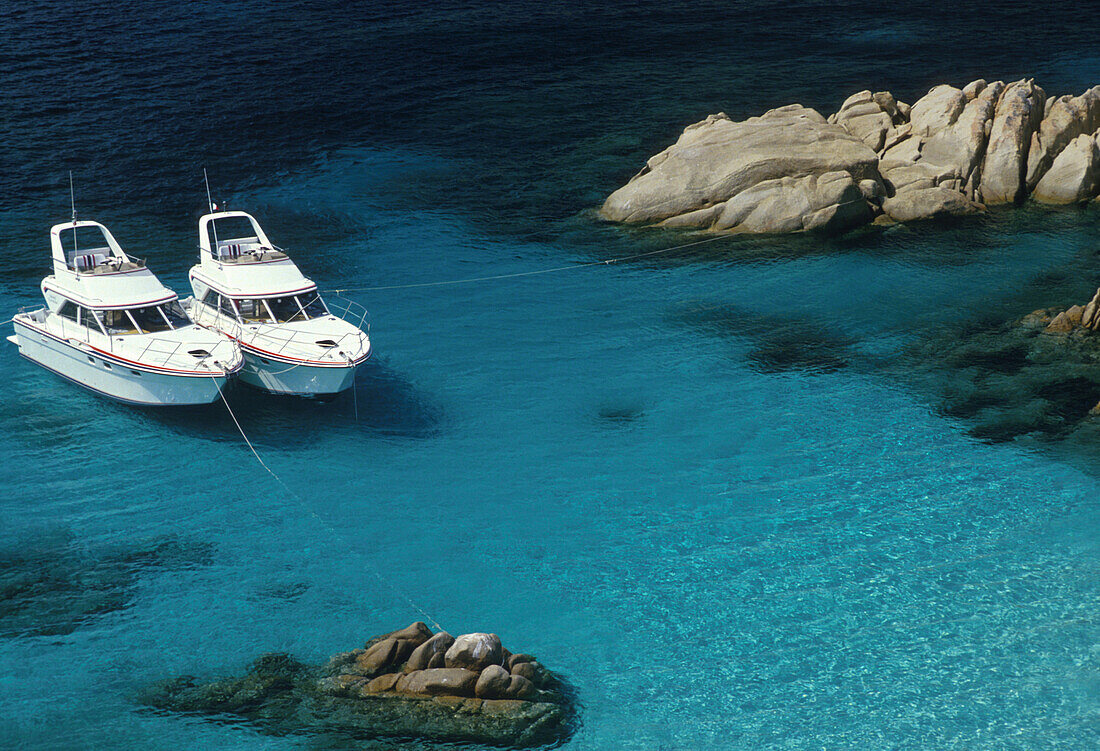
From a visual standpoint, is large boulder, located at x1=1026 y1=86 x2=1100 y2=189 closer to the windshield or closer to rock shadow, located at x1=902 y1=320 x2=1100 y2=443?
rock shadow, located at x1=902 y1=320 x2=1100 y2=443

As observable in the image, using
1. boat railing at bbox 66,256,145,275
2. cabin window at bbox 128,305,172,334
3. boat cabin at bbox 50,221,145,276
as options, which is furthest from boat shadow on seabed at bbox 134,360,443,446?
boat cabin at bbox 50,221,145,276

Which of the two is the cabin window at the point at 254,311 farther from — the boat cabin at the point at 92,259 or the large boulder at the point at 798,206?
the large boulder at the point at 798,206

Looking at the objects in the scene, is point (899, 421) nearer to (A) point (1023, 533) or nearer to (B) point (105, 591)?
(A) point (1023, 533)

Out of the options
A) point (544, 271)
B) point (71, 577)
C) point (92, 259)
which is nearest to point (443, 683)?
point (71, 577)

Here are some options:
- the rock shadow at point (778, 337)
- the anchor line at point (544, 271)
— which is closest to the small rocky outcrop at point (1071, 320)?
the rock shadow at point (778, 337)

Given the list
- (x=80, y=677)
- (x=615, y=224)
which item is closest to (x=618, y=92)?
(x=615, y=224)

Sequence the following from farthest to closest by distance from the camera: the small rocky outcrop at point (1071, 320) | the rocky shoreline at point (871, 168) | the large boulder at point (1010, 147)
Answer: the large boulder at point (1010, 147)
the rocky shoreline at point (871, 168)
the small rocky outcrop at point (1071, 320)
